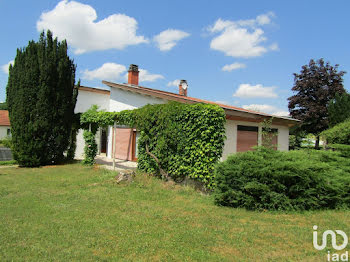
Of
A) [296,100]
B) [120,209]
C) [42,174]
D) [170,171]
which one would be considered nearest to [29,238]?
[120,209]

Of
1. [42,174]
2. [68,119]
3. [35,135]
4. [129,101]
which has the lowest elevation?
[42,174]

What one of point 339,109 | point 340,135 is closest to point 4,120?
point 340,135

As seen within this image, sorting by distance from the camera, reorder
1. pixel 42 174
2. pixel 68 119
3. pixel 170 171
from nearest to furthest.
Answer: pixel 170 171, pixel 42 174, pixel 68 119

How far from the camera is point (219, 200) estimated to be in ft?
20.1

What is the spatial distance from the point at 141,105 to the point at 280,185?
951 cm

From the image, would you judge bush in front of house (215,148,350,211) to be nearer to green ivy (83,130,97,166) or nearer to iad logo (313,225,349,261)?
iad logo (313,225,349,261)

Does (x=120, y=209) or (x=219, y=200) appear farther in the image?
(x=219, y=200)

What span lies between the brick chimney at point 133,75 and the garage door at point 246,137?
8.77 metres

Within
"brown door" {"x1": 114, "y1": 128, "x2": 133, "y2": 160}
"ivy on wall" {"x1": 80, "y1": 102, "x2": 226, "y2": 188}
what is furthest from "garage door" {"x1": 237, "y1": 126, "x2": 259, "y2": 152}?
"brown door" {"x1": 114, "y1": 128, "x2": 133, "y2": 160}

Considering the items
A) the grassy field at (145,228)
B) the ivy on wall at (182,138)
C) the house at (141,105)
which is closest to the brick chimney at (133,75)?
the house at (141,105)

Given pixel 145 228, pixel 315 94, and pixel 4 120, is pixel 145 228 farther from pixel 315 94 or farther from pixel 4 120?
pixel 4 120

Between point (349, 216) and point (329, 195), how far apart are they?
59 centimetres

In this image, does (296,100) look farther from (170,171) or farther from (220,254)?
(220,254)

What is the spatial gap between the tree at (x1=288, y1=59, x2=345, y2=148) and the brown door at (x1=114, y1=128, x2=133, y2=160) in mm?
15621
